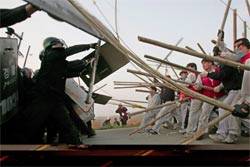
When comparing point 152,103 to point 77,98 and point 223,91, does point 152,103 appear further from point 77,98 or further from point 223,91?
point 77,98

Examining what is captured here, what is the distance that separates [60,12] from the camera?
3.64 m

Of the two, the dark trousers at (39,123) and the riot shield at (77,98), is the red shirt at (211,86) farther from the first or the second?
the dark trousers at (39,123)

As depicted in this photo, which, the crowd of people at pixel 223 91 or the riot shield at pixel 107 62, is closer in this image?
the crowd of people at pixel 223 91

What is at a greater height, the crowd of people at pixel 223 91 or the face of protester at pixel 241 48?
the face of protester at pixel 241 48

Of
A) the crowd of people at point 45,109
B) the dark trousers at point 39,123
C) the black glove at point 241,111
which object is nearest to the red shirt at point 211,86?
the crowd of people at point 45,109

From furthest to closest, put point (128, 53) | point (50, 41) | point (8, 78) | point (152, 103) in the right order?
point (152, 103), point (50, 41), point (8, 78), point (128, 53)

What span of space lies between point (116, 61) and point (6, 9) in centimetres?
196

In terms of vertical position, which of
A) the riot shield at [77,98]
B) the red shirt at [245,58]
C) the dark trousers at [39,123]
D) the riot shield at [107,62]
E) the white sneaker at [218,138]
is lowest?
the white sneaker at [218,138]

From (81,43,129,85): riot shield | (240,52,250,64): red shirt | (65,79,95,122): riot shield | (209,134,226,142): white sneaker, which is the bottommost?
(209,134,226,142): white sneaker

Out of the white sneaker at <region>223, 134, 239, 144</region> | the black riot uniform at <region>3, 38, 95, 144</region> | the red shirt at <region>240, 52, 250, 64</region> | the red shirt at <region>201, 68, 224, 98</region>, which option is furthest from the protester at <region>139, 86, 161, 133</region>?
the black riot uniform at <region>3, 38, 95, 144</region>

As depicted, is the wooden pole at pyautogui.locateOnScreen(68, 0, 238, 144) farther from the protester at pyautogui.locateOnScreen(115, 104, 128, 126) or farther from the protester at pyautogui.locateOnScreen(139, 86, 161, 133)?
the protester at pyautogui.locateOnScreen(115, 104, 128, 126)

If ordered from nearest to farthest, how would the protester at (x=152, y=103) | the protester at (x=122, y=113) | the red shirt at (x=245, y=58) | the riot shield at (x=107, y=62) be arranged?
the red shirt at (x=245, y=58)
the riot shield at (x=107, y=62)
the protester at (x=152, y=103)
the protester at (x=122, y=113)

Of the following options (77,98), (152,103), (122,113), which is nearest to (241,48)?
(77,98)

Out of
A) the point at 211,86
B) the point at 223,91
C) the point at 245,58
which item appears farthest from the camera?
the point at 211,86
